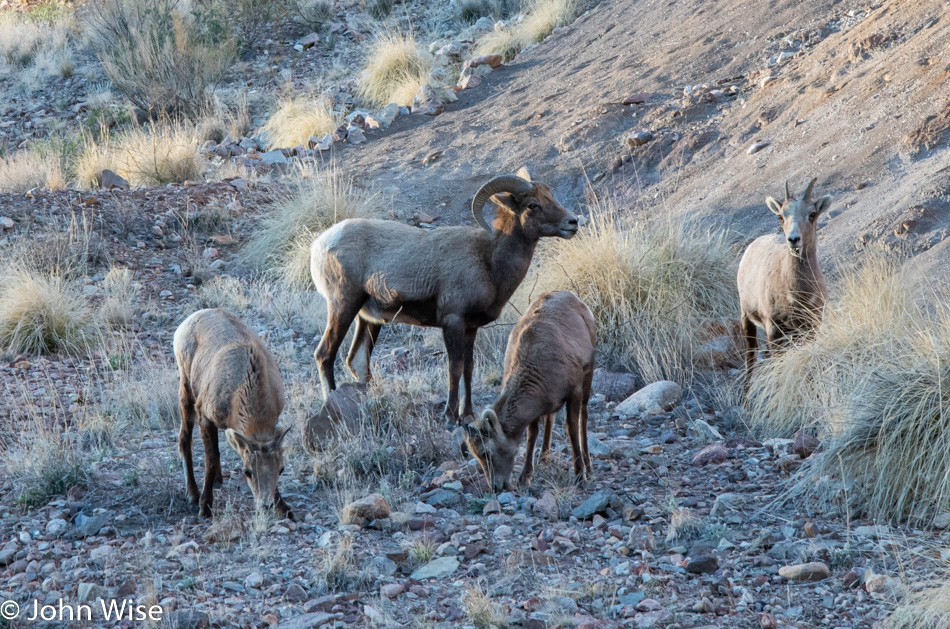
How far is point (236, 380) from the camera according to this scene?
5.89 metres

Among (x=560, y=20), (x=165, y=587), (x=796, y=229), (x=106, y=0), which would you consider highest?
(x=106, y=0)

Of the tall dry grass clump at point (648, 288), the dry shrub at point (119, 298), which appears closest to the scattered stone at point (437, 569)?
the tall dry grass clump at point (648, 288)

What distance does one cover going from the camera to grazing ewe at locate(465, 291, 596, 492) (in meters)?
6.04

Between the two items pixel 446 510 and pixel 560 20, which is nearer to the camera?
pixel 446 510

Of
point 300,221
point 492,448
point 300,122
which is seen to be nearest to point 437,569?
point 492,448

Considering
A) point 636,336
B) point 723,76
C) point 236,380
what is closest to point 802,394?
point 636,336

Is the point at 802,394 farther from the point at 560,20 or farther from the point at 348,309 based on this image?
the point at 560,20

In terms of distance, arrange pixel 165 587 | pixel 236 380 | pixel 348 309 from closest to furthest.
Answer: pixel 165 587 → pixel 236 380 → pixel 348 309

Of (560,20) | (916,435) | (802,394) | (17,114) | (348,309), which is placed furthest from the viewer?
(17,114)

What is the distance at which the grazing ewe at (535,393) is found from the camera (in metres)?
6.04

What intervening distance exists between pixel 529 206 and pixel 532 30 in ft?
45.8

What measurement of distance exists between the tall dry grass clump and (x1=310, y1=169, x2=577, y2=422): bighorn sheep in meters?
1.77

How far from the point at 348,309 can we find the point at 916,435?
443 cm

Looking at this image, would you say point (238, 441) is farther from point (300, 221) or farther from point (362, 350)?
point (300, 221)
